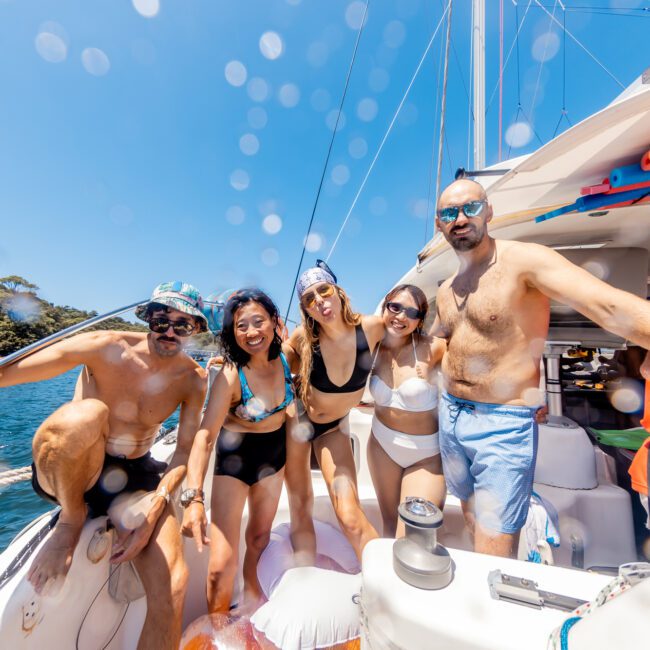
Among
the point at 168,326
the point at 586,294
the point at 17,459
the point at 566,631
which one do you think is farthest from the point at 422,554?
the point at 17,459

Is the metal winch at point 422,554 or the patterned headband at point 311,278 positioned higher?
the patterned headband at point 311,278

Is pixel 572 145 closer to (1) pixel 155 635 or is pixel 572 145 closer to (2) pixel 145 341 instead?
(2) pixel 145 341

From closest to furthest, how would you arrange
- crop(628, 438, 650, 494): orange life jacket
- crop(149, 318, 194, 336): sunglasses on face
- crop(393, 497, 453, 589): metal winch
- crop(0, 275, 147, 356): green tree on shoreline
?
crop(393, 497, 453, 589): metal winch, crop(628, 438, 650, 494): orange life jacket, crop(149, 318, 194, 336): sunglasses on face, crop(0, 275, 147, 356): green tree on shoreline

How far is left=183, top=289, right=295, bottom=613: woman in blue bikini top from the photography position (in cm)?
169

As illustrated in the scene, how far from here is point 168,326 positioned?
1807 millimetres

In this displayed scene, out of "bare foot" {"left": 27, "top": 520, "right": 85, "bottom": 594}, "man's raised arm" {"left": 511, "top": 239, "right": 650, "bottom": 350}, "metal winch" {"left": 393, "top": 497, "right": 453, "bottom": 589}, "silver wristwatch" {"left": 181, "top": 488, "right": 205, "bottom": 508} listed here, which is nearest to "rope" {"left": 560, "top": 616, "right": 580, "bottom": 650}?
"metal winch" {"left": 393, "top": 497, "right": 453, "bottom": 589}

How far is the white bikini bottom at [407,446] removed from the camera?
5.97 feet

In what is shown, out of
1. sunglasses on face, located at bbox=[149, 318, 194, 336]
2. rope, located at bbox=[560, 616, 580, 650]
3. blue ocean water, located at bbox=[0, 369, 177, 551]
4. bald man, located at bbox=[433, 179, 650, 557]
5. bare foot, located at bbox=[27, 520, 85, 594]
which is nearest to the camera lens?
rope, located at bbox=[560, 616, 580, 650]

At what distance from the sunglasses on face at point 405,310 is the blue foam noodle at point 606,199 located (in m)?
1.15

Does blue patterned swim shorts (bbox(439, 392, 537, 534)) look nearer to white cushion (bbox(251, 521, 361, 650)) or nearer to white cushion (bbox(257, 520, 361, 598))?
white cushion (bbox(251, 521, 361, 650))

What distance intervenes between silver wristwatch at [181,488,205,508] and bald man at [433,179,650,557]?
1.26m

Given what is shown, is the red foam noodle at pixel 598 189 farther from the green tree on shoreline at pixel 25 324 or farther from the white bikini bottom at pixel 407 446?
the green tree on shoreline at pixel 25 324

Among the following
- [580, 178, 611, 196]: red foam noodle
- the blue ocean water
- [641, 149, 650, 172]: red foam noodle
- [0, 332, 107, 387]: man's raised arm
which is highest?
[641, 149, 650, 172]: red foam noodle

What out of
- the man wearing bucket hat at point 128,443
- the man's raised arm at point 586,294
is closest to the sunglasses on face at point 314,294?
the man wearing bucket hat at point 128,443
